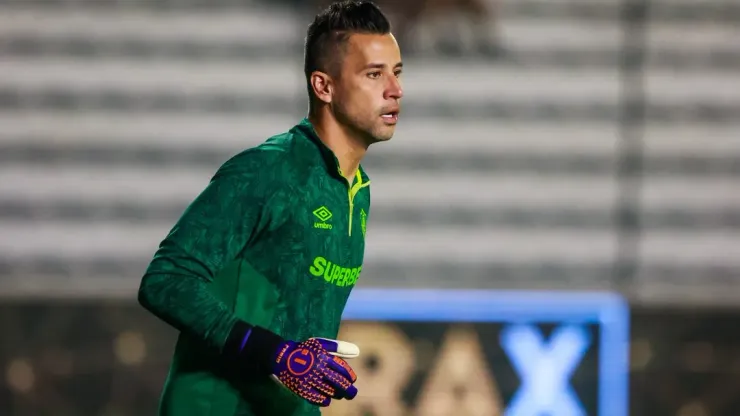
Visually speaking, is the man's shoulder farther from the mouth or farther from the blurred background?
the blurred background

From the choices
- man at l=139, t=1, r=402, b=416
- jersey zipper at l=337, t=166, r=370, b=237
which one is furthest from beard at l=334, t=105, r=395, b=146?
jersey zipper at l=337, t=166, r=370, b=237

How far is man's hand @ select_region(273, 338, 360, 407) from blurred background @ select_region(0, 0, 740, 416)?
489cm

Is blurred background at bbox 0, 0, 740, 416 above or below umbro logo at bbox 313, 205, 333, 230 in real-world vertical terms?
below

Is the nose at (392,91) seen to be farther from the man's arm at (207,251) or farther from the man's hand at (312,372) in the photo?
the man's hand at (312,372)

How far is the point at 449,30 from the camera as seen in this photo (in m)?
8.17

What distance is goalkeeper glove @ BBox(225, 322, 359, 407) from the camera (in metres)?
3.01

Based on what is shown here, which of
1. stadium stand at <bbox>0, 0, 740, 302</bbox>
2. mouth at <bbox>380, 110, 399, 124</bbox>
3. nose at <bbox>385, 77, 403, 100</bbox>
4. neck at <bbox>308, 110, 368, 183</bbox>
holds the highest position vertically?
nose at <bbox>385, 77, 403, 100</bbox>

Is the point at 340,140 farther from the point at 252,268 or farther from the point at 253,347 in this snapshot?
the point at 253,347

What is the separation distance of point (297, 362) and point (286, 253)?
0.35 m

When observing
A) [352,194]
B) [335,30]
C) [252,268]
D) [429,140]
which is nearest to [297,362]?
[252,268]

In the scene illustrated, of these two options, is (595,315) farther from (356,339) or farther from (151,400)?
(151,400)

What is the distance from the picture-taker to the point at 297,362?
3.01 meters

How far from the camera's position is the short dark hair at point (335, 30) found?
3393 mm

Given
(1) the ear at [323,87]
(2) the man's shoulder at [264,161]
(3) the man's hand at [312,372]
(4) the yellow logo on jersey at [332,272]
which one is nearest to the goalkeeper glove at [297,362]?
(3) the man's hand at [312,372]
